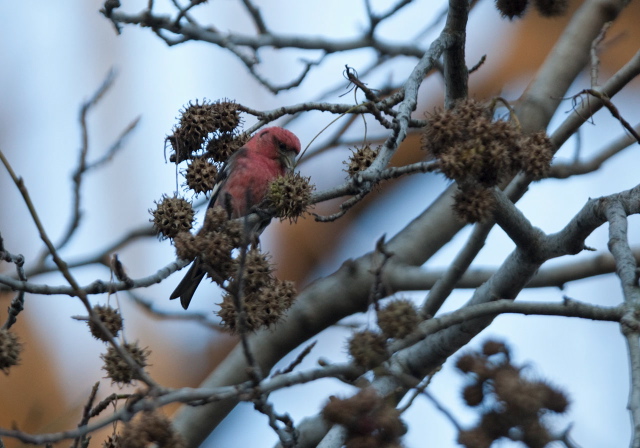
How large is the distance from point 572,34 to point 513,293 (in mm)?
2652

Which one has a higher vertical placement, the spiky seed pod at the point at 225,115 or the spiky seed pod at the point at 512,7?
the spiky seed pod at the point at 225,115

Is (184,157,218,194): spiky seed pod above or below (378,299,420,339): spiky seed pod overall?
above

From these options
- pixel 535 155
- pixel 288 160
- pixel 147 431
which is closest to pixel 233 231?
pixel 147 431

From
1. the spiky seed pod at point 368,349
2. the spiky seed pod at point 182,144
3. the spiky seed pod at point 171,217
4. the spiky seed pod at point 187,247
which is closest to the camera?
the spiky seed pod at point 368,349

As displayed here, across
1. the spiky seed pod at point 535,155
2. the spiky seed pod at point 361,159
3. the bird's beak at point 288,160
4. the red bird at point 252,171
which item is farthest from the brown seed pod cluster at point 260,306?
the bird's beak at point 288,160

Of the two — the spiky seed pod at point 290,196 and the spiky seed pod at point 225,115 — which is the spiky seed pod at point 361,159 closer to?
the spiky seed pod at point 290,196

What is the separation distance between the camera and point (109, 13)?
391cm

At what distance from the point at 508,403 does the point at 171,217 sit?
1.48 metres

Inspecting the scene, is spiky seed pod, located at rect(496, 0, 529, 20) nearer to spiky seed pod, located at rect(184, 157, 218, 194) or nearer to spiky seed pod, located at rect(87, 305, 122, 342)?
spiky seed pod, located at rect(184, 157, 218, 194)

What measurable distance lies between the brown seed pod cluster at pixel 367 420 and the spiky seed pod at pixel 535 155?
1.05 metres

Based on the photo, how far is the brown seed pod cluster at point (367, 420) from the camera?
2.04 metres

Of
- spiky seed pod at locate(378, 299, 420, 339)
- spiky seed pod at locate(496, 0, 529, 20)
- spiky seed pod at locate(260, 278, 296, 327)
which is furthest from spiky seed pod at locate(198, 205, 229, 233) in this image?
spiky seed pod at locate(496, 0, 529, 20)

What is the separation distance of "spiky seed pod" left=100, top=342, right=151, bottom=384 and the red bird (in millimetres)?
1478

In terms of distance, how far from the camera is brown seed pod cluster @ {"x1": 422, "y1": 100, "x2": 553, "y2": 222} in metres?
2.54
